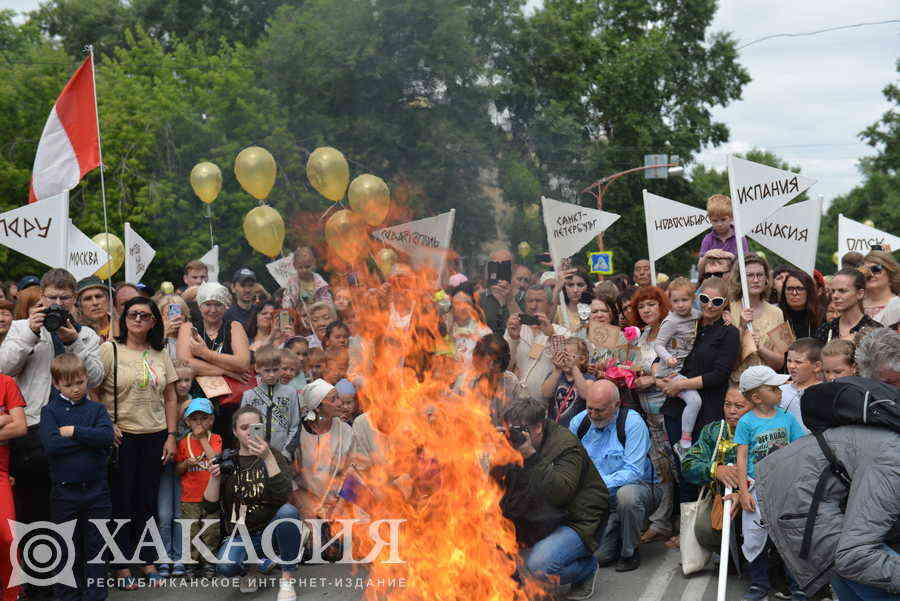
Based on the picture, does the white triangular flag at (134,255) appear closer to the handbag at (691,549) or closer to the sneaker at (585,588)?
the sneaker at (585,588)

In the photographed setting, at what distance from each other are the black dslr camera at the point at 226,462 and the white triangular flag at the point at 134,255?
18.6 ft

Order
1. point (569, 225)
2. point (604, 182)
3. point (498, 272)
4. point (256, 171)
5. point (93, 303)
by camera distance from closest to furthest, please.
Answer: point (93, 303) < point (498, 272) < point (569, 225) < point (256, 171) < point (604, 182)

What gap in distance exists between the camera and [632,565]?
272 inches

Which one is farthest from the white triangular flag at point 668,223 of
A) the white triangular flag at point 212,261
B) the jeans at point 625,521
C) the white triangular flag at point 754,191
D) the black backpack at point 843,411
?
the black backpack at point 843,411

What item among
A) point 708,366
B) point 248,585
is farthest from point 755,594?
point 248,585

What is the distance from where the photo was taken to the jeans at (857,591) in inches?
141

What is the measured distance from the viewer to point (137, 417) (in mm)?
6887

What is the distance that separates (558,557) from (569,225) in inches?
185

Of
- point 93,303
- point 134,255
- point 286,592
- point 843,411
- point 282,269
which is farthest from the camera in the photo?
point 134,255

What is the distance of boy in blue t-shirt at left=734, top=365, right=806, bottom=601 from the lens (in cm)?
618

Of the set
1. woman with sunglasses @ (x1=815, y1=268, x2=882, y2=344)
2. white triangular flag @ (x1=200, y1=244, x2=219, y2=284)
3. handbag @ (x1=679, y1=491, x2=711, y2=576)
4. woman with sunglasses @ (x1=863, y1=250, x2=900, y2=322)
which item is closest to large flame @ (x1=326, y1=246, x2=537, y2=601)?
handbag @ (x1=679, y1=491, x2=711, y2=576)

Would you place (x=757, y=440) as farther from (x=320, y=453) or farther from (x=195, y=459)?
(x=195, y=459)

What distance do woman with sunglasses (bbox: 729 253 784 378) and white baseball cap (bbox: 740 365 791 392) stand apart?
0.97 meters

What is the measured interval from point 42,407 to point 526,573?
3.32m
